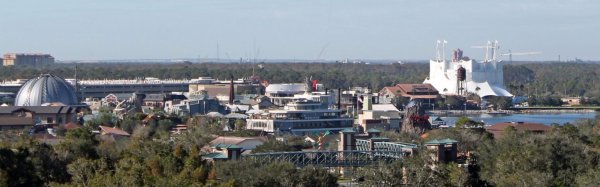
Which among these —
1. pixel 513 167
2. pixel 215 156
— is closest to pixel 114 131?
pixel 215 156

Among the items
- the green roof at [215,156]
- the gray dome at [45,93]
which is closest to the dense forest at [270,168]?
the green roof at [215,156]

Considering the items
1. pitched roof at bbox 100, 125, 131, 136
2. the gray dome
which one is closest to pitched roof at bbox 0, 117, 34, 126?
pitched roof at bbox 100, 125, 131, 136

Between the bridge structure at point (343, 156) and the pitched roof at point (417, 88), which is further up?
the pitched roof at point (417, 88)

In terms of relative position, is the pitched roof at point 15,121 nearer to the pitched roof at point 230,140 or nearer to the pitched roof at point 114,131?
the pitched roof at point 114,131

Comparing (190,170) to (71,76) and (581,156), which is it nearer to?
(581,156)

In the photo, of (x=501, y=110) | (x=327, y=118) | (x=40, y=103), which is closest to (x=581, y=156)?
(x=327, y=118)

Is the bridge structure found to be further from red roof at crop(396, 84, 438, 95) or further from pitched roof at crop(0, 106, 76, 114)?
red roof at crop(396, 84, 438, 95)

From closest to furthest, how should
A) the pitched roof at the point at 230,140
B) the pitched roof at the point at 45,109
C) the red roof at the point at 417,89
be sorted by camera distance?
the pitched roof at the point at 230,140 < the pitched roof at the point at 45,109 < the red roof at the point at 417,89
